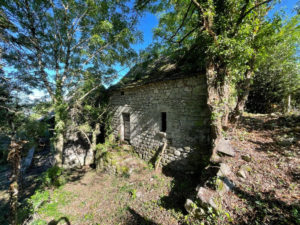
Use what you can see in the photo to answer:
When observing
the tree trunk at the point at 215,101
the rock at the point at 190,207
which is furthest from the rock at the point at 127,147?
the tree trunk at the point at 215,101

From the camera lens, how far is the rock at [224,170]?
297 centimetres

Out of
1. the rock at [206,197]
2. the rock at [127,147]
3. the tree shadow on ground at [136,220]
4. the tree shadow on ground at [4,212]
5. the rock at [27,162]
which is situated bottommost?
the tree shadow on ground at [4,212]

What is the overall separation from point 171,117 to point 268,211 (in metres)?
3.60

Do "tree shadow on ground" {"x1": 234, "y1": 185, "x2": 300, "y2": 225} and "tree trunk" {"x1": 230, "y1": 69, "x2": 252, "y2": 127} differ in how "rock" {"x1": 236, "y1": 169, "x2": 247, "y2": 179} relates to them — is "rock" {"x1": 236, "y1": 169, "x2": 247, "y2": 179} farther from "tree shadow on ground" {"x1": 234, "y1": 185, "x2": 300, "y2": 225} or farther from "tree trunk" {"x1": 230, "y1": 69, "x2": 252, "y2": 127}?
"tree trunk" {"x1": 230, "y1": 69, "x2": 252, "y2": 127}

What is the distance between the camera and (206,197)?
272 centimetres

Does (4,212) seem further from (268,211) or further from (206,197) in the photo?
(268,211)

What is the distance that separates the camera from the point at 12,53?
431cm

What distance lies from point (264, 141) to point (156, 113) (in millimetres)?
4012

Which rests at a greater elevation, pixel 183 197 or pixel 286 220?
pixel 286 220

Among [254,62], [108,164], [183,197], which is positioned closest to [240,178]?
[183,197]

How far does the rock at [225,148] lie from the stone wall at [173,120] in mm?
476

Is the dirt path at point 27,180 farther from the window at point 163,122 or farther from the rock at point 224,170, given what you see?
the rock at point 224,170

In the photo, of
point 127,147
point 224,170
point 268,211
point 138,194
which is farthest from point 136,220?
point 127,147

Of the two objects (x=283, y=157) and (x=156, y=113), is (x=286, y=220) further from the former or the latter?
(x=156, y=113)
